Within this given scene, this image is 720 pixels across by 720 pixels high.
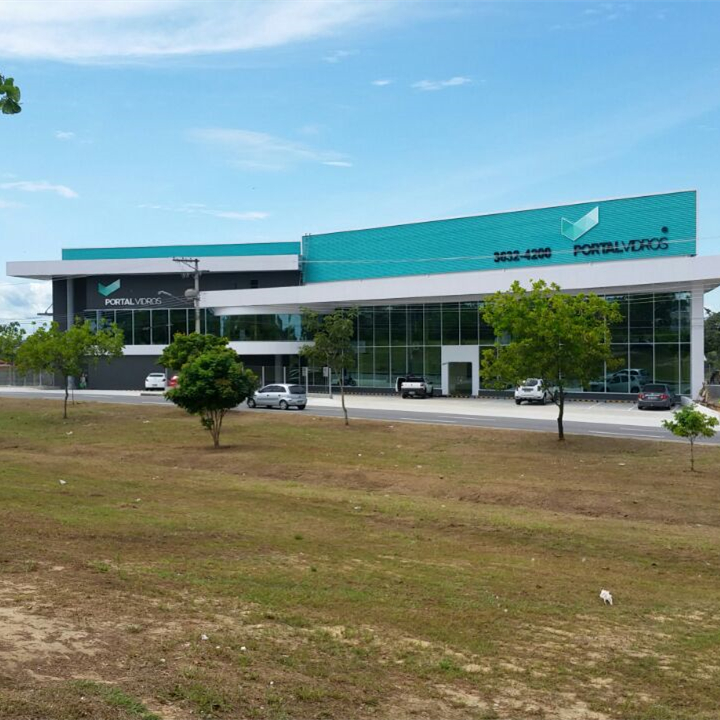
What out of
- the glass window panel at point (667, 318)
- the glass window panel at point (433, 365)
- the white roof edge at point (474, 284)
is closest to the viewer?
the white roof edge at point (474, 284)

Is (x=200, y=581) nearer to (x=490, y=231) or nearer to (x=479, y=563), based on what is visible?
(x=479, y=563)

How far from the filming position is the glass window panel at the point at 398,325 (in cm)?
6706

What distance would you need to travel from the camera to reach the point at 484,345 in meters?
62.9

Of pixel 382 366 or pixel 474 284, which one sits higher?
pixel 474 284

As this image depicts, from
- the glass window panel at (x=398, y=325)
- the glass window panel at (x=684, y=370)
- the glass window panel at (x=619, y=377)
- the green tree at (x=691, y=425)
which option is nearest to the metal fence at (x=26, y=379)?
the glass window panel at (x=398, y=325)

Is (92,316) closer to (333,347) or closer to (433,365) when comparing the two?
(433,365)

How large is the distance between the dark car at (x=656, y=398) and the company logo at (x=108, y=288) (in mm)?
49625

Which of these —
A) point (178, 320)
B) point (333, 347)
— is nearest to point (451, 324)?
point (333, 347)

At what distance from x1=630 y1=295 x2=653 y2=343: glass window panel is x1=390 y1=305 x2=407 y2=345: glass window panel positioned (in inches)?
708

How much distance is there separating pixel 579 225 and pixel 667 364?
1189 centimetres

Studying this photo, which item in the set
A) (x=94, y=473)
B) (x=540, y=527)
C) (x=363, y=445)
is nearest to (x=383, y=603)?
(x=540, y=527)

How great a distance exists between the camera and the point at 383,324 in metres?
67.9

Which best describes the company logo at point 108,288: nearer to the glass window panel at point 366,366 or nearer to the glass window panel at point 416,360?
the glass window panel at point 366,366

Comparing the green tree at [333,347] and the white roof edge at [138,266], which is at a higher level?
the white roof edge at [138,266]
